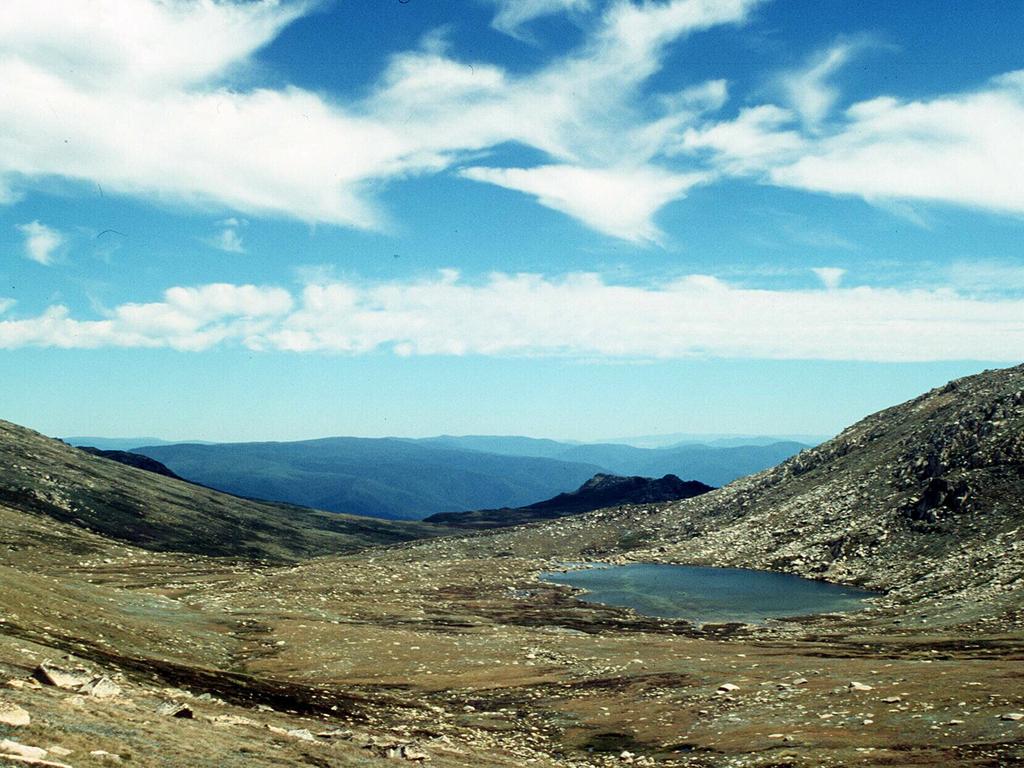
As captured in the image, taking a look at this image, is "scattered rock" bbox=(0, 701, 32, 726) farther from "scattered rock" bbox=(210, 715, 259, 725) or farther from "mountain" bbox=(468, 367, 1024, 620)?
"mountain" bbox=(468, 367, 1024, 620)

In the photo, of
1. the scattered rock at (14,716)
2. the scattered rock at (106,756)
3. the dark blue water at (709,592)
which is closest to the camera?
the scattered rock at (106,756)

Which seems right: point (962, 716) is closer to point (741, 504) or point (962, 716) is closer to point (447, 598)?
point (447, 598)

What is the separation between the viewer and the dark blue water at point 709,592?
89.4 metres

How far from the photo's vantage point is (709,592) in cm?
10656

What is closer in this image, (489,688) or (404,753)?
(404,753)

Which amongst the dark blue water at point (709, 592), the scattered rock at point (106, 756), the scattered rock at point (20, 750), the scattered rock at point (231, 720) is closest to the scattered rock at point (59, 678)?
the scattered rock at point (231, 720)

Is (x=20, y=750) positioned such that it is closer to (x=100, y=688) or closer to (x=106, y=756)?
(x=106, y=756)

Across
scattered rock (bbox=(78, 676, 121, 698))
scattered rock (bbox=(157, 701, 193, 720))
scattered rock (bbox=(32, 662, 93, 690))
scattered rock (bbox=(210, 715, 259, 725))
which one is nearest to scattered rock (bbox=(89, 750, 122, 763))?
scattered rock (bbox=(157, 701, 193, 720))

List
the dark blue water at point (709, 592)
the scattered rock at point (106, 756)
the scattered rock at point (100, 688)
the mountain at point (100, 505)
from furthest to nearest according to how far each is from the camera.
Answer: the mountain at point (100, 505) < the dark blue water at point (709, 592) < the scattered rock at point (100, 688) < the scattered rock at point (106, 756)

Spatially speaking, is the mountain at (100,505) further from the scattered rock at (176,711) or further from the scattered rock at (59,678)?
the scattered rock at (176,711)

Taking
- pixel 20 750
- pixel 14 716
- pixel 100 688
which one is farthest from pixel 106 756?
pixel 100 688

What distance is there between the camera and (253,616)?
6862 cm

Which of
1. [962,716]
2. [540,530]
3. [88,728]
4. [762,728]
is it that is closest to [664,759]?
[762,728]

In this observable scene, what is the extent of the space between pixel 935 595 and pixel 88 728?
90.9 m
